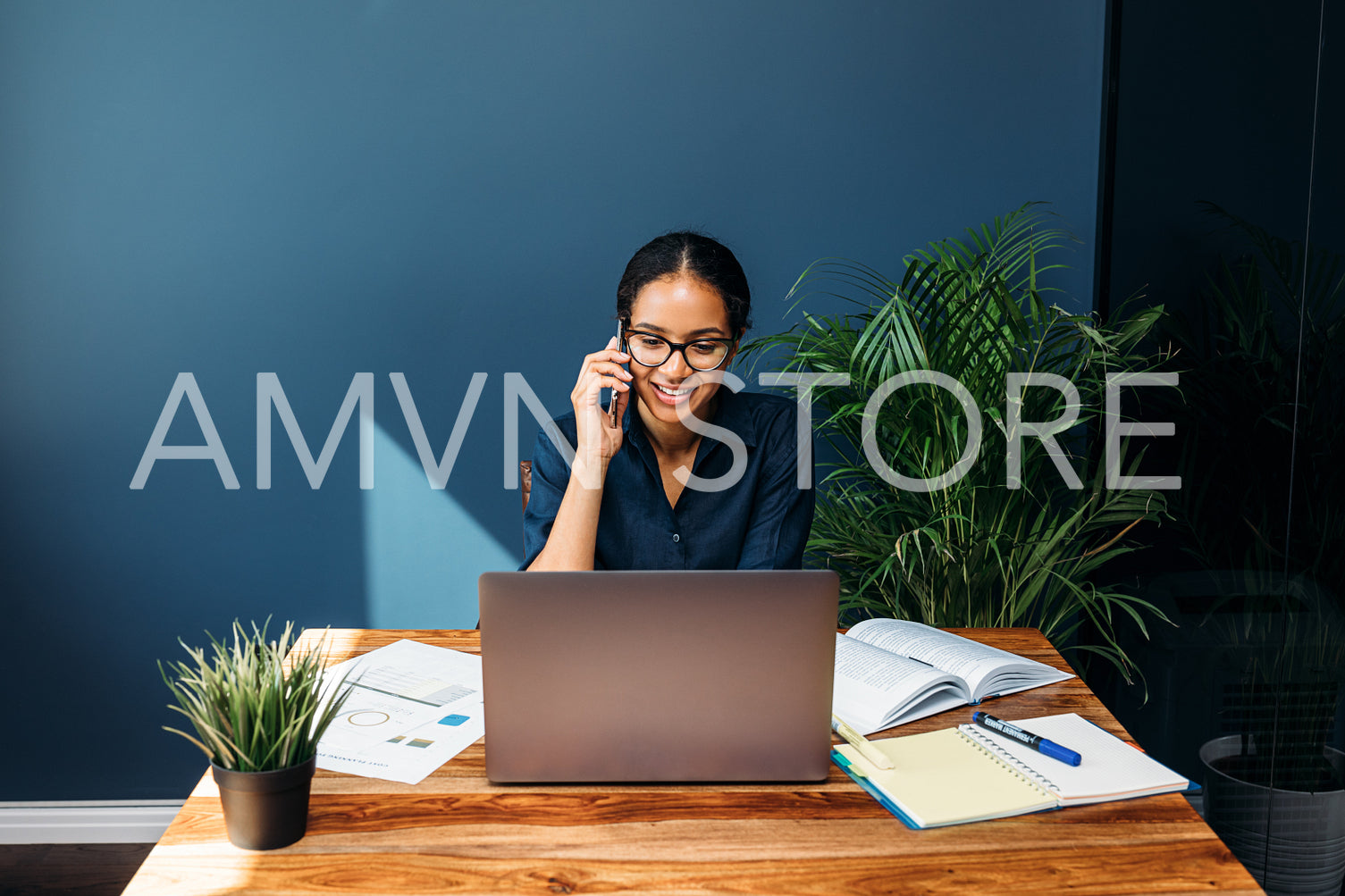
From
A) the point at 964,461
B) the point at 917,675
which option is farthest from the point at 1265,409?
the point at 917,675

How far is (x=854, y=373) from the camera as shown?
227 cm

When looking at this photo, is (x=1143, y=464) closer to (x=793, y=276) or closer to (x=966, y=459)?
(x=966, y=459)

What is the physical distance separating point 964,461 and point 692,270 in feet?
2.86

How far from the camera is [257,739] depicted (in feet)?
2.93

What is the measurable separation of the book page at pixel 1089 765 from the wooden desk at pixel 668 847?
0.02 meters

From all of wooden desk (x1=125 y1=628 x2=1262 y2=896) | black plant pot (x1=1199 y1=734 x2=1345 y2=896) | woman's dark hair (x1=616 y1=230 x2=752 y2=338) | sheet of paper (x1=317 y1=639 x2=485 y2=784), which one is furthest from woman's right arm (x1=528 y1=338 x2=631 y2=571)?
black plant pot (x1=1199 y1=734 x2=1345 y2=896)

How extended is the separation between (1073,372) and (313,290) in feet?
6.44

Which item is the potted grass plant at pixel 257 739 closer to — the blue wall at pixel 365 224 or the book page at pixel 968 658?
the book page at pixel 968 658

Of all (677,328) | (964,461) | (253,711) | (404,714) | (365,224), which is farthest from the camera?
(365,224)

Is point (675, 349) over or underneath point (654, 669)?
over

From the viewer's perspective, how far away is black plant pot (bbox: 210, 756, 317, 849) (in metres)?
0.89

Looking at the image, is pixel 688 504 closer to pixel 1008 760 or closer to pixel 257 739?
pixel 1008 760

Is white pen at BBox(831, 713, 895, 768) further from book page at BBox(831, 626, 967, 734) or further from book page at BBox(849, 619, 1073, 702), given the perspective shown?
book page at BBox(849, 619, 1073, 702)

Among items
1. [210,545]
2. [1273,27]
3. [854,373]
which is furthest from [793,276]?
[210,545]
